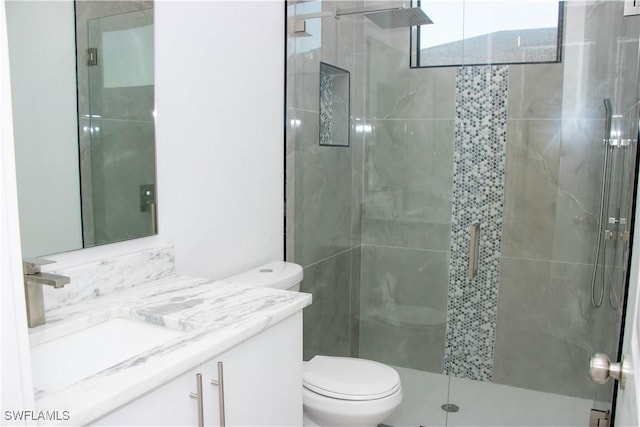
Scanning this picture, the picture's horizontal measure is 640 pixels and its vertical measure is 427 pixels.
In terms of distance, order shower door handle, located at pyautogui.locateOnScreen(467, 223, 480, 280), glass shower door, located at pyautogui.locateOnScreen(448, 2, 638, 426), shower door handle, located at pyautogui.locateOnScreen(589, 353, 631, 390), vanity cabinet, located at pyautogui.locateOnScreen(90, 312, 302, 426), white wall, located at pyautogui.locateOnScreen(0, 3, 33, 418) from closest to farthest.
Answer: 1. white wall, located at pyautogui.locateOnScreen(0, 3, 33, 418)
2. shower door handle, located at pyautogui.locateOnScreen(589, 353, 631, 390)
3. vanity cabinet, located at pyautogui.locateOnScreen(90, 312, 302, 426)
4. glass shower door, located at pyautogui.locateOnScreen(448, 2, 638, 426)
5. shower door handle, located at pyautogui.locateOnScreen(467, 223, 480, 280)

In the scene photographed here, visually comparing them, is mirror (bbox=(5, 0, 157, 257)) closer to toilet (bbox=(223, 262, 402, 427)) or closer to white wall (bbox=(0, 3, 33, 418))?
toilet (bbox=(223, 262, 402, 427))

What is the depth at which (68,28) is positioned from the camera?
4.63 ft

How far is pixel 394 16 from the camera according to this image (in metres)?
2.75

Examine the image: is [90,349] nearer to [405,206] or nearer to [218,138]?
[218,138]

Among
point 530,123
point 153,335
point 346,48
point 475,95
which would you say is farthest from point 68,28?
point 530,123

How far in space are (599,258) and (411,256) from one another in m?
1.00

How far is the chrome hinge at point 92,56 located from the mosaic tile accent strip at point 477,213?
197 centimetres

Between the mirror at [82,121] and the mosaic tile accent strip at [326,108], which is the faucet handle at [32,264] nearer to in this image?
the mirror at [82,121]

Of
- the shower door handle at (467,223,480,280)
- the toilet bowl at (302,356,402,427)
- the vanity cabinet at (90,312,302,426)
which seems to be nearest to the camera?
the vanity cabinet at (90,312,302,426)

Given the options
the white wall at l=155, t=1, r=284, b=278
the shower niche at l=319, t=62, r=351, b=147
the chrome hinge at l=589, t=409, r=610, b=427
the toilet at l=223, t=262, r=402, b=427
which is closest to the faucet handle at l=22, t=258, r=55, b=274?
the white wall at l=155, t=1, r=284, b=278

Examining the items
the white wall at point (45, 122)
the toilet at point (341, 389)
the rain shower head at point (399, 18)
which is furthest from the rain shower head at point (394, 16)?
the white wall at point (45, 122)

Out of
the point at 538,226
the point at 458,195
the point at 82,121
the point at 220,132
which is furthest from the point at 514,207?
the point at 82,121

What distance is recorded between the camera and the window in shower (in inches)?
103

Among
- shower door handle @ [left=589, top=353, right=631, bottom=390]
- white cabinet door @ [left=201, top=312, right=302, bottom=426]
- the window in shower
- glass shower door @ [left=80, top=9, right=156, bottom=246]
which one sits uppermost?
the window in shower
